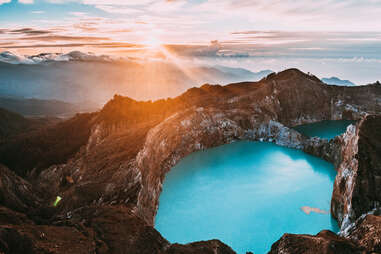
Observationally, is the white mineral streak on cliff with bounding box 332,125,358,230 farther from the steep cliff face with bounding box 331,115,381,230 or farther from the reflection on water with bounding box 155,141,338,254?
the reflection on water with bounding box 155,141,338,254

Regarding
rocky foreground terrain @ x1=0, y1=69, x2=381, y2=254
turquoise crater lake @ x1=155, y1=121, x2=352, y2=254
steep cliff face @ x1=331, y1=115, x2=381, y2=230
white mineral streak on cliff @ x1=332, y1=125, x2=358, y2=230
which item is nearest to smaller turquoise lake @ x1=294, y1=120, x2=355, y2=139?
rocky foreground terrain @ x1=0, y1=69, x2=381, y2=254

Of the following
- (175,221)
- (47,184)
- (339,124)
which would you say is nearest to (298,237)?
(175,221)

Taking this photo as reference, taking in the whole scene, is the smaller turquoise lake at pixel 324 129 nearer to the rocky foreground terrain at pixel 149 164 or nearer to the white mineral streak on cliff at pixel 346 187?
the rocky foreground terrain at pixel 149 164

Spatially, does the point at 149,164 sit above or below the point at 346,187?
below

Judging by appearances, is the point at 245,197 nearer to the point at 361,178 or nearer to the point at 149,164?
the point at 149,164

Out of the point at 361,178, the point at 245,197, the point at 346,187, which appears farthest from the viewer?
the point at 245,197

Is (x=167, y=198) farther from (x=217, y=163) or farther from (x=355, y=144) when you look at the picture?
(x=355, y=144)

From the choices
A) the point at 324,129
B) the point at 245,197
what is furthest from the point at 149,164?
the point at 324,129
